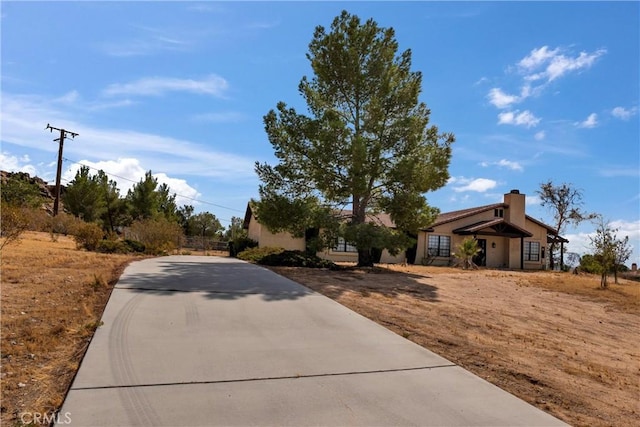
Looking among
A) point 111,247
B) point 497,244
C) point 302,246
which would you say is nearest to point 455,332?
point 111,247

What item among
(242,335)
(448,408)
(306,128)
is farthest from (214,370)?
(306,128)

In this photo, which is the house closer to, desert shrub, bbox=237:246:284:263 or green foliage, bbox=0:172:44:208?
desert shrub, bbox=237:246:284:263

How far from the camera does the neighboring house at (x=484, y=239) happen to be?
1190 inches

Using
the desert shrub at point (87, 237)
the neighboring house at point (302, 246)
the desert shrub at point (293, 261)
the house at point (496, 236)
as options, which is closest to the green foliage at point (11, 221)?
the desert shrub at point (293, 261)

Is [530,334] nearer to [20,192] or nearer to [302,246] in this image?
[302,246]

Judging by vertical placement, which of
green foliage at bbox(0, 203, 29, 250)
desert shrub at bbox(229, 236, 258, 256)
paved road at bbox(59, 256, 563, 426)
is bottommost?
paved road at bbox(59, 256, 563, 426)

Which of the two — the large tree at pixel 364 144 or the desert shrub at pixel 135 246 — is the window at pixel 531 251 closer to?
the large tree at pixel 364 144

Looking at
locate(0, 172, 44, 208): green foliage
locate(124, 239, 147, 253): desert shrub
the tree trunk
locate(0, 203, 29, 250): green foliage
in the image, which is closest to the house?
the tree trunk

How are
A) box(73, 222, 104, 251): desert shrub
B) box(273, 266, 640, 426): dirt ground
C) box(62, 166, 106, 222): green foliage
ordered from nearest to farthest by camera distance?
box(273, 266, 640, 426): dirt ground, box(73, 222, 104, 251): desert shrub, box(62, 166, 106, 222): green foliage

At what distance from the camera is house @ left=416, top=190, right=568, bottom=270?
102ft

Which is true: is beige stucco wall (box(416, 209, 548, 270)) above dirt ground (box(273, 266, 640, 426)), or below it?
above

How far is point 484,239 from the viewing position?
32.3 metres

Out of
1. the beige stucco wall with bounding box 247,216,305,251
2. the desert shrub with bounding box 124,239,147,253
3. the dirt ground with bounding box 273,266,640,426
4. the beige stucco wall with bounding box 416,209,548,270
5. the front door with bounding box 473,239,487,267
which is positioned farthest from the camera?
the front door with bounding box 473,239,487,267

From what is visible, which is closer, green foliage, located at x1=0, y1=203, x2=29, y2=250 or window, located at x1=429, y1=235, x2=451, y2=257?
green foliage, located at x1=0, y1=203, x2=29, y2=250
